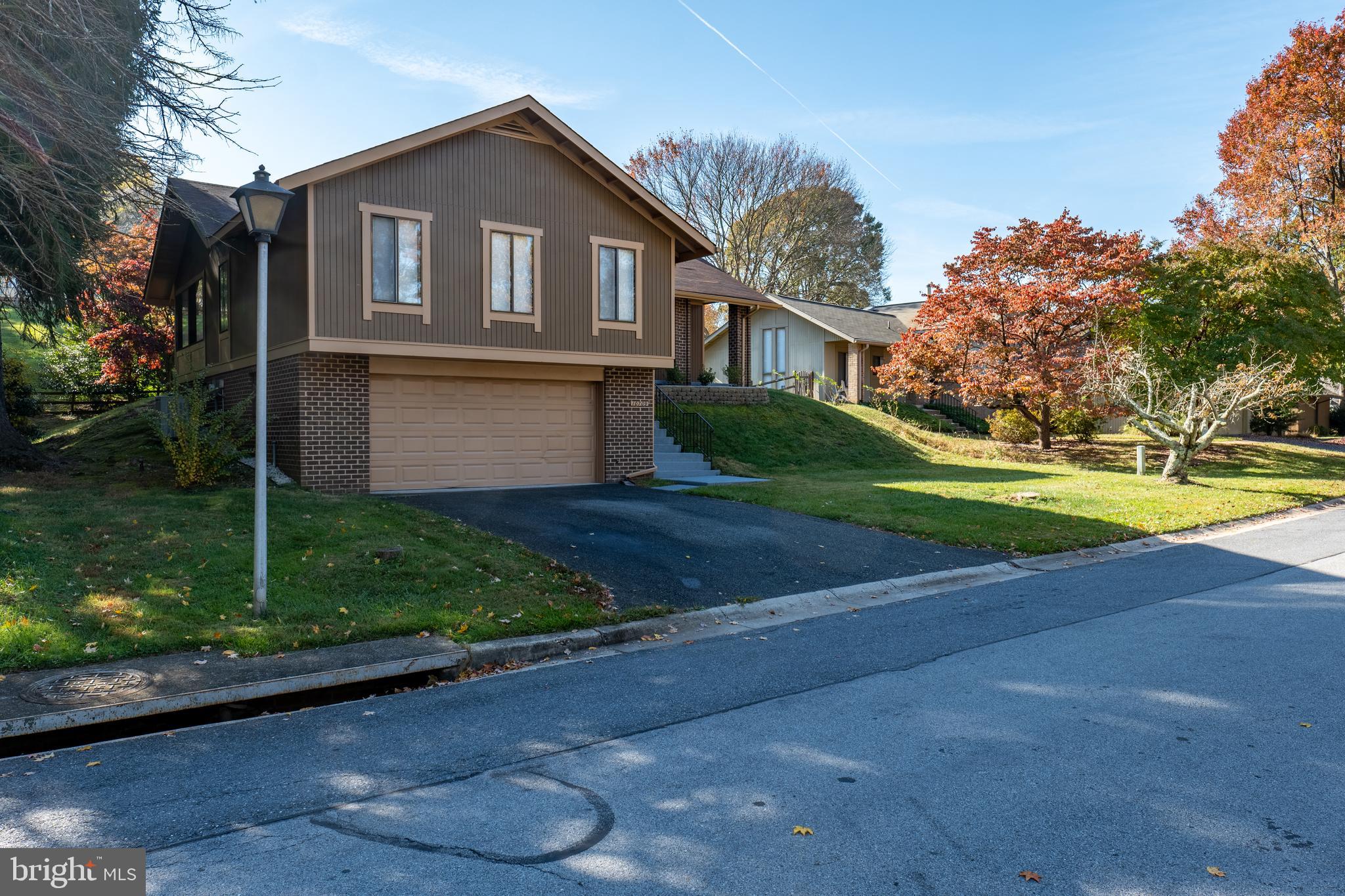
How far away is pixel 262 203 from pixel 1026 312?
74.8ft

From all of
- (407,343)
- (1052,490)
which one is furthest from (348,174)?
(1052,490)

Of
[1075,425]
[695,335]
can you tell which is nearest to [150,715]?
[695,335]

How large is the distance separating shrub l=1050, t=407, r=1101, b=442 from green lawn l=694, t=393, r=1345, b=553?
2.89ft

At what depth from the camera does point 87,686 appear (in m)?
6.00

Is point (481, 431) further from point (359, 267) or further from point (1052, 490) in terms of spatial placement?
point (1052, 490)

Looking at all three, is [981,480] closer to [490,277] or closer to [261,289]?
[490,277]

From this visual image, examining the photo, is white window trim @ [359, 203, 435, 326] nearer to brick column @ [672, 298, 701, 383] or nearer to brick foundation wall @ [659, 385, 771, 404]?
brick foundation wall @ [659, 385, 771, 404]

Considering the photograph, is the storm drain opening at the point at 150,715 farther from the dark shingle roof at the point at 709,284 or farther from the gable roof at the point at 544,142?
the dark shingle roof at the point at 709,284

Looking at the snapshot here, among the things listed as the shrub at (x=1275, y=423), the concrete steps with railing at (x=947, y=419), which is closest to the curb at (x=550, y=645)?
the concrete steps with railing at (x=947, y=419)

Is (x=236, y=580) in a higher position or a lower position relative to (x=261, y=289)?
lower

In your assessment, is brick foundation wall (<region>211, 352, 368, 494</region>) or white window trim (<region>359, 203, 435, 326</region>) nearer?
brick foundation wall (<region>211, 352, 368, 494</region>)

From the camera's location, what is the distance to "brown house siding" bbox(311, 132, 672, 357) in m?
14.6

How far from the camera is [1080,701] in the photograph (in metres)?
5.75

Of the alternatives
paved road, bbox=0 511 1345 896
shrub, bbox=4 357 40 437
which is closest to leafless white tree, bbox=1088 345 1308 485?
paved road, bbox=0 511 1345 896
